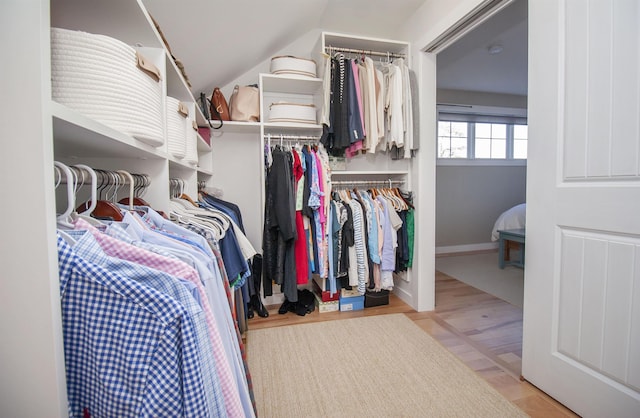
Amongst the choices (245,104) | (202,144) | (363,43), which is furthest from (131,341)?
(363,43)

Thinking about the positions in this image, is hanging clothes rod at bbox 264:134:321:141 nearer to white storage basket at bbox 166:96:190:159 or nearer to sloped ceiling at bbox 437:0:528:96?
white storage basket at bbox 166:96:190:159

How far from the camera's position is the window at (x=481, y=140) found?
4.46 meters

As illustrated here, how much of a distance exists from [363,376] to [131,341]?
4.52 ft

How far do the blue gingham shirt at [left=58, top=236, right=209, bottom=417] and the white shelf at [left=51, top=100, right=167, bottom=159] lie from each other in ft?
0.73

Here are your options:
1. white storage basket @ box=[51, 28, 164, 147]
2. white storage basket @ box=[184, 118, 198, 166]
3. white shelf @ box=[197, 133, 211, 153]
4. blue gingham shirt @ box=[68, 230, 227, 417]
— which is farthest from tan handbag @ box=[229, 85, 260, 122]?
blue gingham shirt @ box=[68, 230, 227, 417]

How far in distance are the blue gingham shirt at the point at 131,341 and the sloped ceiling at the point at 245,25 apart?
156cm

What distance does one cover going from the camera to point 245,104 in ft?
7.54

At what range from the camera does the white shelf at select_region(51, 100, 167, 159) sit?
1.65 feet

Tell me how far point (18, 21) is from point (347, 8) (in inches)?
91.2

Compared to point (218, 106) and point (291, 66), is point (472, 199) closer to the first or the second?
point (291, 66)

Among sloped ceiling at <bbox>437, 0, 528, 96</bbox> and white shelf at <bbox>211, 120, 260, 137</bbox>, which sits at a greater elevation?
sloped ceiling at <bbox>437, 0, 528, 96</bbox>

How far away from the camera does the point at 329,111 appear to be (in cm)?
216

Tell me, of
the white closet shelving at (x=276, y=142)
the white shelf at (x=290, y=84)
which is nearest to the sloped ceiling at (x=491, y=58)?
the white closet shelving at (x=276, y=142)

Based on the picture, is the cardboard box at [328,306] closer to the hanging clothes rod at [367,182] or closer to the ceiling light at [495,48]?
the hanging clothes rod at [367,182]
